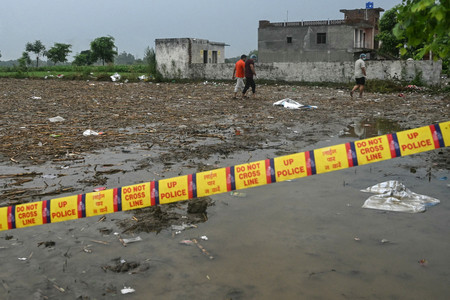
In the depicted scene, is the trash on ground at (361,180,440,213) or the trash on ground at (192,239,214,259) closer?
the trash on ground at (192,239,214,259)

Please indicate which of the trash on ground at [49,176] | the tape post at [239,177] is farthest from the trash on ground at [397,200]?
the trash on ground at [49,176]

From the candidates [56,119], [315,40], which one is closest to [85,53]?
[315,40]

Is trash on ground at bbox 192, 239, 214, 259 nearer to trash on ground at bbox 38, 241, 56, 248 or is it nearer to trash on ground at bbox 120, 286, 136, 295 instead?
trash on ground at bbox 120, 286, 136, 295

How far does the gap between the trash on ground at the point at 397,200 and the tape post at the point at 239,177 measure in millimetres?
1088

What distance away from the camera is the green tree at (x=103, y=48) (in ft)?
214

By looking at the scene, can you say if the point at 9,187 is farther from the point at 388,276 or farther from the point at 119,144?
the point at 388,276

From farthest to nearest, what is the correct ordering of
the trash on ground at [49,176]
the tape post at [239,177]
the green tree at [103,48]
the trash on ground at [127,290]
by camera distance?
1. the green tree at [103,48]
2. the trash on ground at [49,176]
3. the tape post at [239,177]
4. the trash on ground at [127,290]

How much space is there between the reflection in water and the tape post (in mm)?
4875

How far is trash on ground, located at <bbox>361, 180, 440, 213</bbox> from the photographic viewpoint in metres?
3.60

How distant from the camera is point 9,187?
4.21 m

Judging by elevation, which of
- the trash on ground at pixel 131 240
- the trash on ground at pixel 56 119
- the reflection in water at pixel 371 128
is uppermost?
the trash on ground at pixel 56 119

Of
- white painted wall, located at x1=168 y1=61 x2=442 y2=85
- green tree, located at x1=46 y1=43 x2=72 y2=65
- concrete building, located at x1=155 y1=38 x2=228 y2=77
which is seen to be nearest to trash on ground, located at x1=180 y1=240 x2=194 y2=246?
white painted wall, located at x1=168 y1=61 x2=442 y2=85

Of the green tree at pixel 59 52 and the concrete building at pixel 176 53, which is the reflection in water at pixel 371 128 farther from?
the green tree at pixel 59 52

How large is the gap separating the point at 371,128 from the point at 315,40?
111 ft
